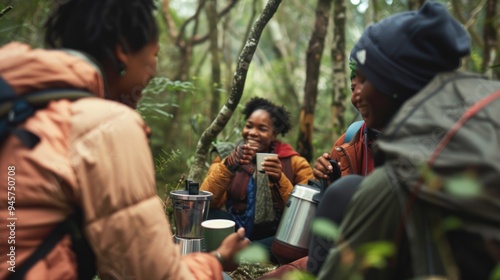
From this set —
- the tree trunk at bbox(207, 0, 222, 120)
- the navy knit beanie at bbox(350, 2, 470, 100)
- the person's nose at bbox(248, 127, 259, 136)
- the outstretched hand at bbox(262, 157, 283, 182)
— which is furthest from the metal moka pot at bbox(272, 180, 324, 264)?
the tree trunk at bbox(207, 0, 222, 120)

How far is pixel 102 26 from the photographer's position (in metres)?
2.17

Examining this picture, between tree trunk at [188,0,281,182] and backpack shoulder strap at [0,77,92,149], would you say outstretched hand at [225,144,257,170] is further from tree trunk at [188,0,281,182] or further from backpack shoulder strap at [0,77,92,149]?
backpack shoulder strap at [0,77,92,149]

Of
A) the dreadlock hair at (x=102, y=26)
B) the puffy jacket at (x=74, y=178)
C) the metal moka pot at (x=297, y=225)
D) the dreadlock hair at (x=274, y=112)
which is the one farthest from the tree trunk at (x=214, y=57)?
the puffy jacket at (x=74, y=178)

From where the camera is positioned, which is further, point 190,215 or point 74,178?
point 190,215

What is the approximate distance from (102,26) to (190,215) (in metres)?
1.65

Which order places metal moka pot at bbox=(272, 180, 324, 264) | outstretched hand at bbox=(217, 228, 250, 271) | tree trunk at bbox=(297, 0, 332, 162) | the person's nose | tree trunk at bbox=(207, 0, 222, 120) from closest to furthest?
outstretched hand at bbox=(217, 228, 250, 271) → metal moka pot at bbox=(272, 180, 324, 264) → the person's nose → tree trunk at bbox=(297, 0, 332, 162) → tree trunk at bbox=(207, 0, 222, 120)

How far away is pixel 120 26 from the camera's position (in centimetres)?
221

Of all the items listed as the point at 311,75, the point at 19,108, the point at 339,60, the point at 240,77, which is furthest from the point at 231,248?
the point at 339,60

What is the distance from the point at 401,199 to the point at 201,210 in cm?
191

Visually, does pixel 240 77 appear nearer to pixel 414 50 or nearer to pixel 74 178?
pixel 414 50

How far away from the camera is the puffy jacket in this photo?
5.98 feet

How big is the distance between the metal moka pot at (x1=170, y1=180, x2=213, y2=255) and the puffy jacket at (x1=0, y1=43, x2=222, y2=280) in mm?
1484

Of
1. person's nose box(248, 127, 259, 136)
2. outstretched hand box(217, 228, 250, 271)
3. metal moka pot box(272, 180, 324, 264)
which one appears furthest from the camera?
person's nose box(248, 127, 259, 136)

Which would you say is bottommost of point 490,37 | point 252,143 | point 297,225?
point 297,225
